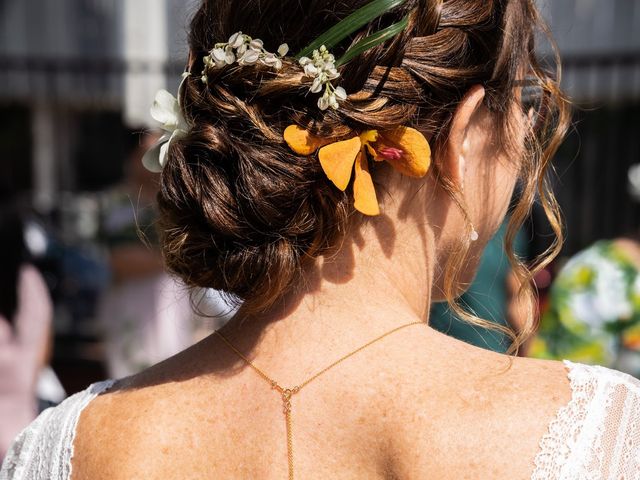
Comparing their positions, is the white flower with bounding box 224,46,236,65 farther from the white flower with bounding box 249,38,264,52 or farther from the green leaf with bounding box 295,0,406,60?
the green leaf with bounding box 295,0,406,60

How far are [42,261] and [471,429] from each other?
15.0 ft

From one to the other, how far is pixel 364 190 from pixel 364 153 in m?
0.06

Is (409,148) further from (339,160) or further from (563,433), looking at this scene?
(563,433)

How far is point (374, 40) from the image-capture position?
3.49ft

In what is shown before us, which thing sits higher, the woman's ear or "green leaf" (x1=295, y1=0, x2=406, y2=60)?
"green leaf" (x1=295, y1=0, x2=406, y2=60)

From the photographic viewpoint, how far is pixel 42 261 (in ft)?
16.8

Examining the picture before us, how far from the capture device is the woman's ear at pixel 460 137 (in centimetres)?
116

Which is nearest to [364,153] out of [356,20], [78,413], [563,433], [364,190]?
[364,190]

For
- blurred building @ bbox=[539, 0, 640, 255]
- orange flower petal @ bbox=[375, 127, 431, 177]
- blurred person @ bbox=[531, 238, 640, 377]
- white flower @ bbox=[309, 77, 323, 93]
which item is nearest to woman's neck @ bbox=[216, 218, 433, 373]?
orange flower petal @ bbox=[375, 127, 431, 177]

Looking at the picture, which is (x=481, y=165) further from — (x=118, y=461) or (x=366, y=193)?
(x=118, y=461)

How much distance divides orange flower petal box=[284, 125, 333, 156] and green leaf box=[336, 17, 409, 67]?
0.10m

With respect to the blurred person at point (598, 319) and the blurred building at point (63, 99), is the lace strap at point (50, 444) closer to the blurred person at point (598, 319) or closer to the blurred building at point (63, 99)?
the blurred person at point (598, 319)

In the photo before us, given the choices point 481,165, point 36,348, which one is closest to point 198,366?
point 481,165

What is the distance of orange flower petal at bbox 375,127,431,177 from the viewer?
1.10 metres
